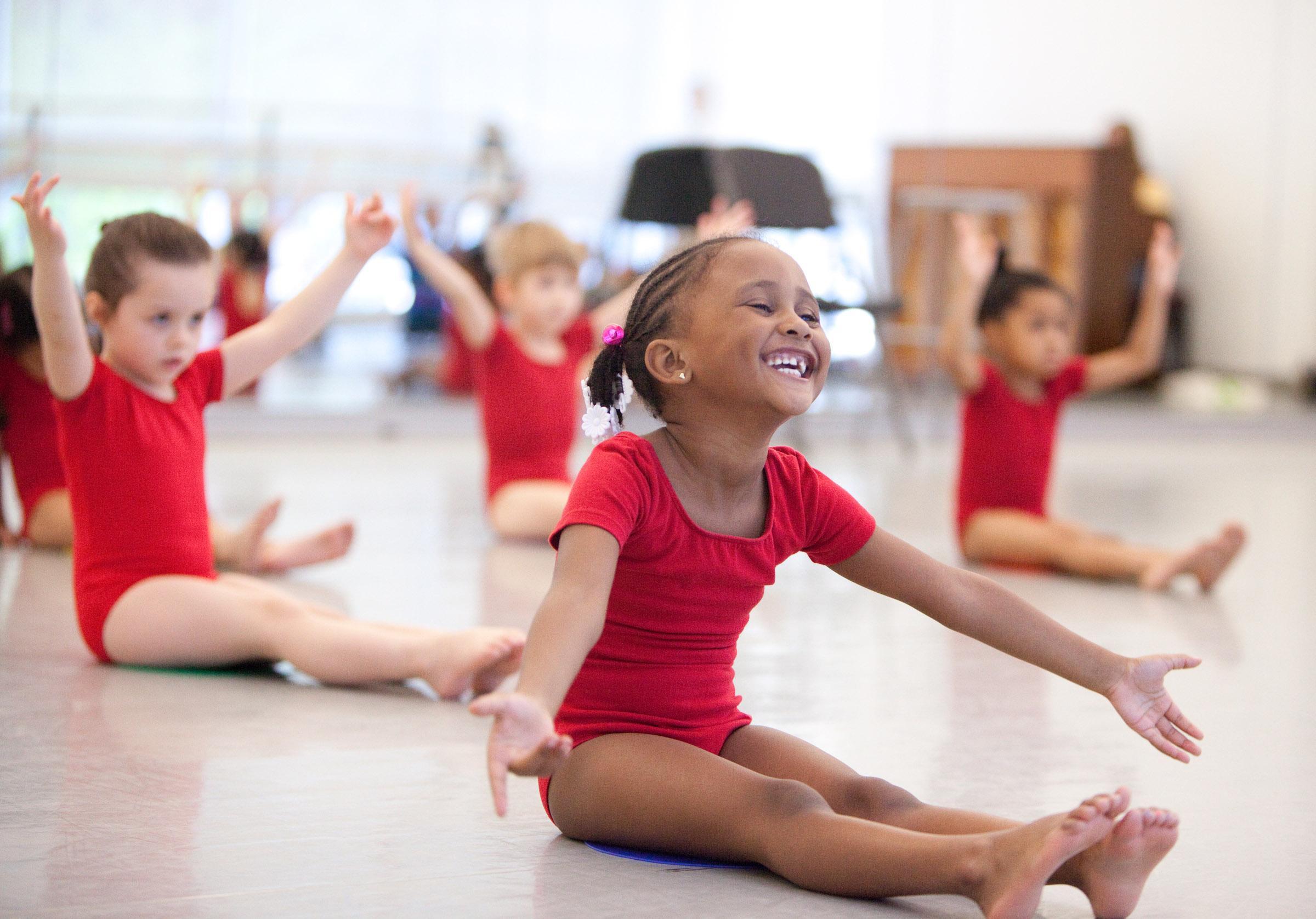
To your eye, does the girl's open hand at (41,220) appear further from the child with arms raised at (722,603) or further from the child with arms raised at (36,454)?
the child with arms raised at (36,454)

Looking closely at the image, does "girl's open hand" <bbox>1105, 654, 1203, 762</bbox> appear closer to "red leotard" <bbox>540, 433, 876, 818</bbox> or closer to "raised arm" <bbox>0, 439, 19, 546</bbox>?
"red leotard" <bbox>540, 433, 876, 818</bbox>

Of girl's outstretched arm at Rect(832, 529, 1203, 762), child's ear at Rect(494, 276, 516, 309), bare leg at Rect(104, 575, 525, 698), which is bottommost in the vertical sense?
bare leg at Rect(104, 575, 525, 698)

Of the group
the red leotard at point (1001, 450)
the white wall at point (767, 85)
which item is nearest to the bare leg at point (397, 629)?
the red leotard at point (1001, 450)

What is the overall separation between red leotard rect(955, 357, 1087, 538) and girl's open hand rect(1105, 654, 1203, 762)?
1.80 metres

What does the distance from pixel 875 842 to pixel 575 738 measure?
294 mm

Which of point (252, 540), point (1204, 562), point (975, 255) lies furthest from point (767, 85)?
point (252, 540)

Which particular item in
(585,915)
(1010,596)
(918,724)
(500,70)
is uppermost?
(500,70)

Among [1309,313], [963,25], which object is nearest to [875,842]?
[963,25]

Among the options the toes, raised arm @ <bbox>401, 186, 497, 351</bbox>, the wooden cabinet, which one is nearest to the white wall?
the wooden cabinet

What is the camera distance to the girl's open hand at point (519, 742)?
3.17 ft

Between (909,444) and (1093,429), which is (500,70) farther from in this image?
(1093,429)

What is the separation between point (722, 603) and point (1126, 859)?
402mm

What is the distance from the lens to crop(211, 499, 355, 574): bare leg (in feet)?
8.19

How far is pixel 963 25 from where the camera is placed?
732 cm
